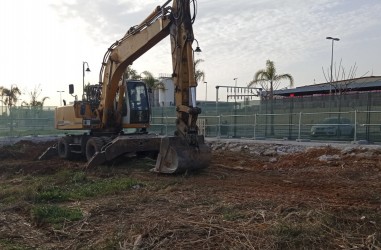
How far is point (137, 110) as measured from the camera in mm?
16906

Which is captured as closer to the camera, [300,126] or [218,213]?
[218,213]

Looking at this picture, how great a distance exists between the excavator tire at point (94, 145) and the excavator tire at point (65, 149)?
245 cm

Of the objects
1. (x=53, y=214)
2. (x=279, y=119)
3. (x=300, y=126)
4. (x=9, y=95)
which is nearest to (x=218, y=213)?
(x=53, y=214)

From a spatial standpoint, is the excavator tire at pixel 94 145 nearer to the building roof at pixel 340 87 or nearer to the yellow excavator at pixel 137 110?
the yellow excavator at pixel 137 110

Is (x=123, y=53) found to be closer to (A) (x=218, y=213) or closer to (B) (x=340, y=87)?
(A) (x=218, y=213)

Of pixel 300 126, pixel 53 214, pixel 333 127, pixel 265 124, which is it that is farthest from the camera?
pixel 265 124

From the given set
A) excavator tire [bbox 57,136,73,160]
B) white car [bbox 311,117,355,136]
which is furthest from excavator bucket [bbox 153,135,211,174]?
white car [bbox 311,117,355,136]

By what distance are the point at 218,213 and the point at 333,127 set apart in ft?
50.3

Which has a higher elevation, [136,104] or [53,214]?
[136,104]

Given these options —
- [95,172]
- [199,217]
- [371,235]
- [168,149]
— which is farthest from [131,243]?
[95,172]

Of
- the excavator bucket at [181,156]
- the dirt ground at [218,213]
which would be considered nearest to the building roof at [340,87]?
the dirt ground at [218,213]

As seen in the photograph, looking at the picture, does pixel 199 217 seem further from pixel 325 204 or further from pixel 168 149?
pixel 168 149

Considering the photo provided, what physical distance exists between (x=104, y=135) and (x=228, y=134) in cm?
1216

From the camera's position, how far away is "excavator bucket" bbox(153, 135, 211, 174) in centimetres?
1252
